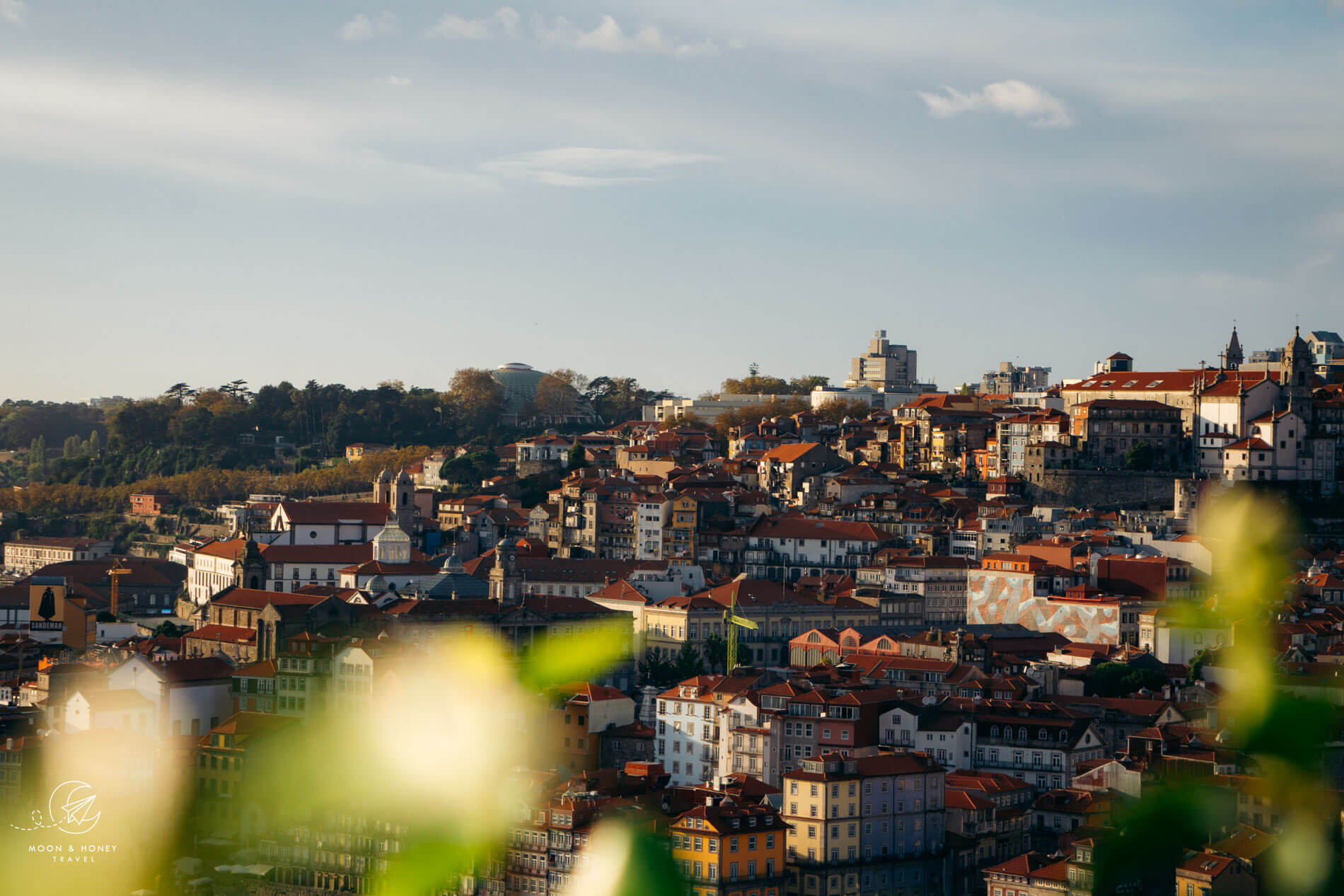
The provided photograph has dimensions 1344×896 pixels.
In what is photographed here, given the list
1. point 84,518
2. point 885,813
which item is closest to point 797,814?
point 885,813

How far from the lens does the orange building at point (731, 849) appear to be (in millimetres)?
38219

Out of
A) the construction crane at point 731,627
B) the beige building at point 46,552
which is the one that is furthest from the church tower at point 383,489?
the construction crane at point 731,627

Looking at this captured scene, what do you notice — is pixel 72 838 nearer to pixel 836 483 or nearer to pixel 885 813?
A: pixel 885 813

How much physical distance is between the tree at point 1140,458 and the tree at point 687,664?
845 inches

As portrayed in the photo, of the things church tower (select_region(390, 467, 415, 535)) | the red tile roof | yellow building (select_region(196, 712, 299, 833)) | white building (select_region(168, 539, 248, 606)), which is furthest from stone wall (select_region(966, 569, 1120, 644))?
white building (select_region(168, 539, 248, 606))

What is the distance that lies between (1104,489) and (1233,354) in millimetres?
14827

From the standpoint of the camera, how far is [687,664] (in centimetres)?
5500

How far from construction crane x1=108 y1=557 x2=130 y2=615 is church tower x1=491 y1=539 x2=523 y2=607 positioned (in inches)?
578

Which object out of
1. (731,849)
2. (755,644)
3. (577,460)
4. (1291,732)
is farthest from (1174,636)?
(577,460)

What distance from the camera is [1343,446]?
6925cm

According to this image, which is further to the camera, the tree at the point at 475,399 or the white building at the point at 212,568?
the tree at the point at 475,399

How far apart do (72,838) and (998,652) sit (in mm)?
24753

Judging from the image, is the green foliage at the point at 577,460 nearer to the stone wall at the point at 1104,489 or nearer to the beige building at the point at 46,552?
the beige building at the point at 46,552

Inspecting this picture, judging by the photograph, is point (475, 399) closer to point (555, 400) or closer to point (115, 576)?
point (555, 400)
